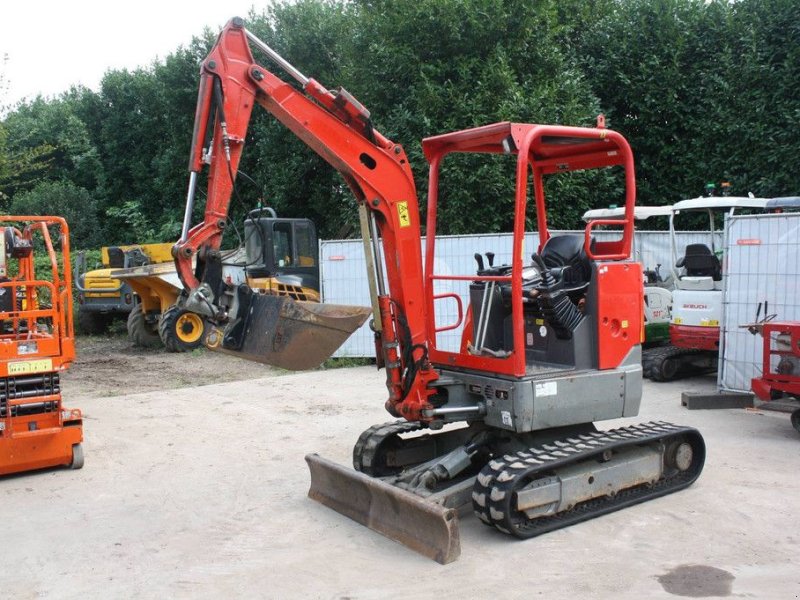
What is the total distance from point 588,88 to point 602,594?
13.5 m

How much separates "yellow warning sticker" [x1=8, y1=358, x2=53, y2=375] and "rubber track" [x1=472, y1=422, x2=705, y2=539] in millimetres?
4035

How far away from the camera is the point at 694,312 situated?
34.4 feet

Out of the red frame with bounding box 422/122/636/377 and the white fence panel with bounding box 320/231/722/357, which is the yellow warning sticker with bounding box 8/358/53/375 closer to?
the red frame with bounding box 422/122/636/377

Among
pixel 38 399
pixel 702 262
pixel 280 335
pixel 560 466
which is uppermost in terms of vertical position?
pixel 702 262

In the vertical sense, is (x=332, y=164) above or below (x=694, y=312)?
above

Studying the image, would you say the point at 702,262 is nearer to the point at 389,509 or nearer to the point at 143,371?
the point at 389,509

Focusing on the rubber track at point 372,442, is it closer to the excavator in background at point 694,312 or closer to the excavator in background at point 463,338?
the excavator in background at point 463,338

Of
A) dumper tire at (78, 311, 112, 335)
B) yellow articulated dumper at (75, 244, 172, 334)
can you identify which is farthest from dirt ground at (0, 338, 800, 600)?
dumper tire at (78, 311, 112, 335)

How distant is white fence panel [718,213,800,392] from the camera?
9.15m

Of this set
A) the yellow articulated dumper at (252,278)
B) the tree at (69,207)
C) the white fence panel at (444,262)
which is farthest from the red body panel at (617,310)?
the tree at (69,207)

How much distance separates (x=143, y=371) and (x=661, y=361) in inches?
321

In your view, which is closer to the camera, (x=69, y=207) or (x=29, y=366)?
(x=29, y=366)

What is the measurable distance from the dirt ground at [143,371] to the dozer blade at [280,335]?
19.6 ft

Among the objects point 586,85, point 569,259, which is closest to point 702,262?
point 569,259
